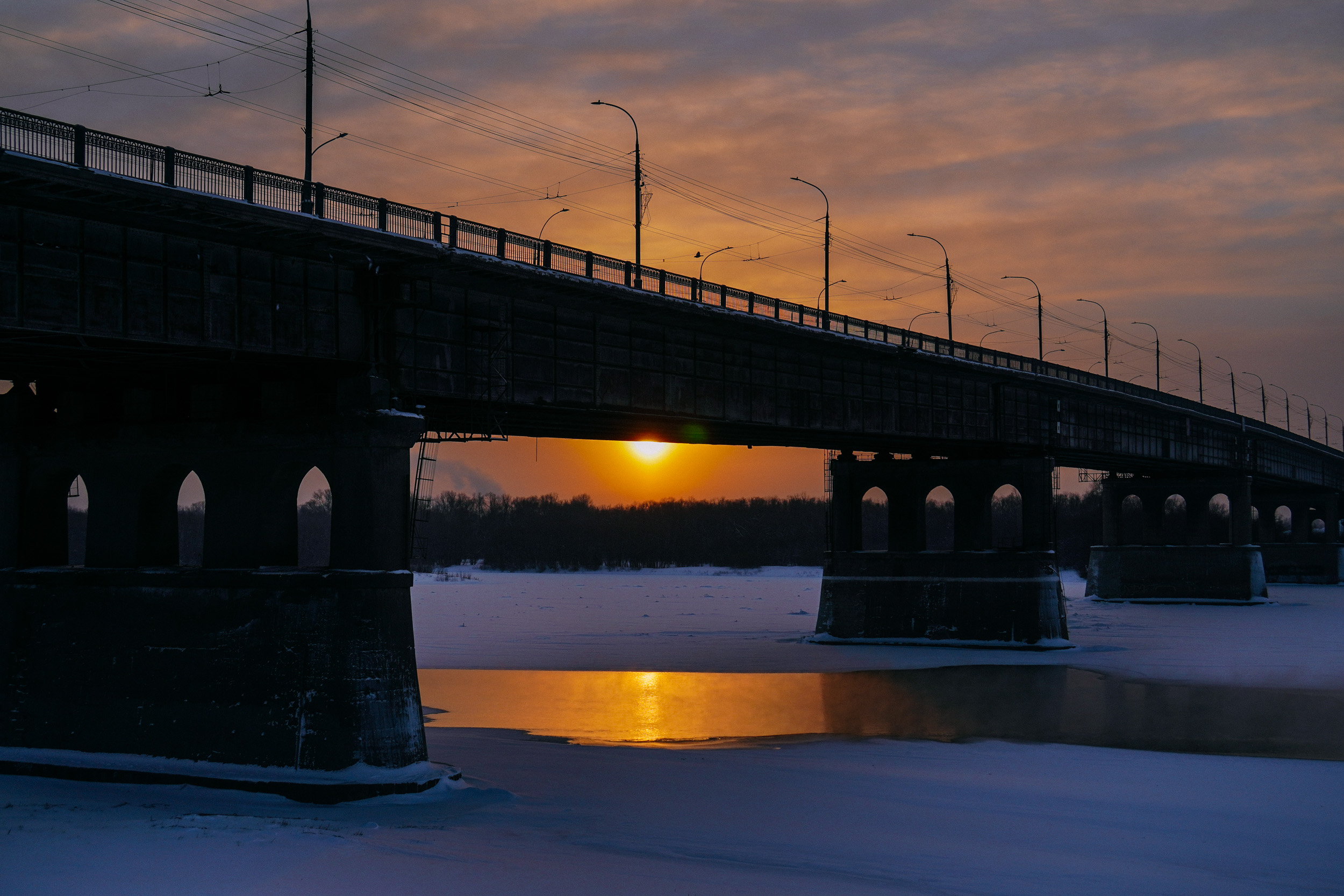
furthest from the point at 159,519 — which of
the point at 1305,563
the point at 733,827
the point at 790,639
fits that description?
the point at 1305,563

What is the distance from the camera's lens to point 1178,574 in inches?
4158

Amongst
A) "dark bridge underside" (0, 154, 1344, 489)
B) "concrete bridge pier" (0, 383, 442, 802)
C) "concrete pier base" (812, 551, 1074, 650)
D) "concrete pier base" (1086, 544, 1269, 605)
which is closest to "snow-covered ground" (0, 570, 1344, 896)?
"concrete bridge pier" (0, 383, 442, 802)

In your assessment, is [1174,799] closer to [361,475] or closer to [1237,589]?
[361,475]

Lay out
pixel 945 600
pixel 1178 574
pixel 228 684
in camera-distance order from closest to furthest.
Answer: pixel 228 684
pixel 945 600
pixel 1178 574

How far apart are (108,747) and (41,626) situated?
3829 mm

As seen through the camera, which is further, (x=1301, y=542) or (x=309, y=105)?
(x=1301, y=542)

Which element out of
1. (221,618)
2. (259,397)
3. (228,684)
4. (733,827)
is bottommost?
(733,827)

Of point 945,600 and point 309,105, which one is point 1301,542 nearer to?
point 945,600

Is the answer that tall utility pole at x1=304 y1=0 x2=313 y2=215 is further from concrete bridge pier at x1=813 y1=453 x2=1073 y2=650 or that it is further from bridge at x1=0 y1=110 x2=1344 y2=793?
concrete bridge pier at x1=813 y1=453 x2=1073 y2=650

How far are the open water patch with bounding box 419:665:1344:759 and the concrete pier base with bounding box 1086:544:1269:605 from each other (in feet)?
186

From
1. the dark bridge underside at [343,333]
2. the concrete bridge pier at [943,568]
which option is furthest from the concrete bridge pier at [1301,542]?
the dark bridge underside at [343,333]

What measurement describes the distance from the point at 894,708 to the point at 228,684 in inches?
861

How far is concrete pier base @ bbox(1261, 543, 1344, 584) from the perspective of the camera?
13812 cm

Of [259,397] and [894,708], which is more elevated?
[259,397]
